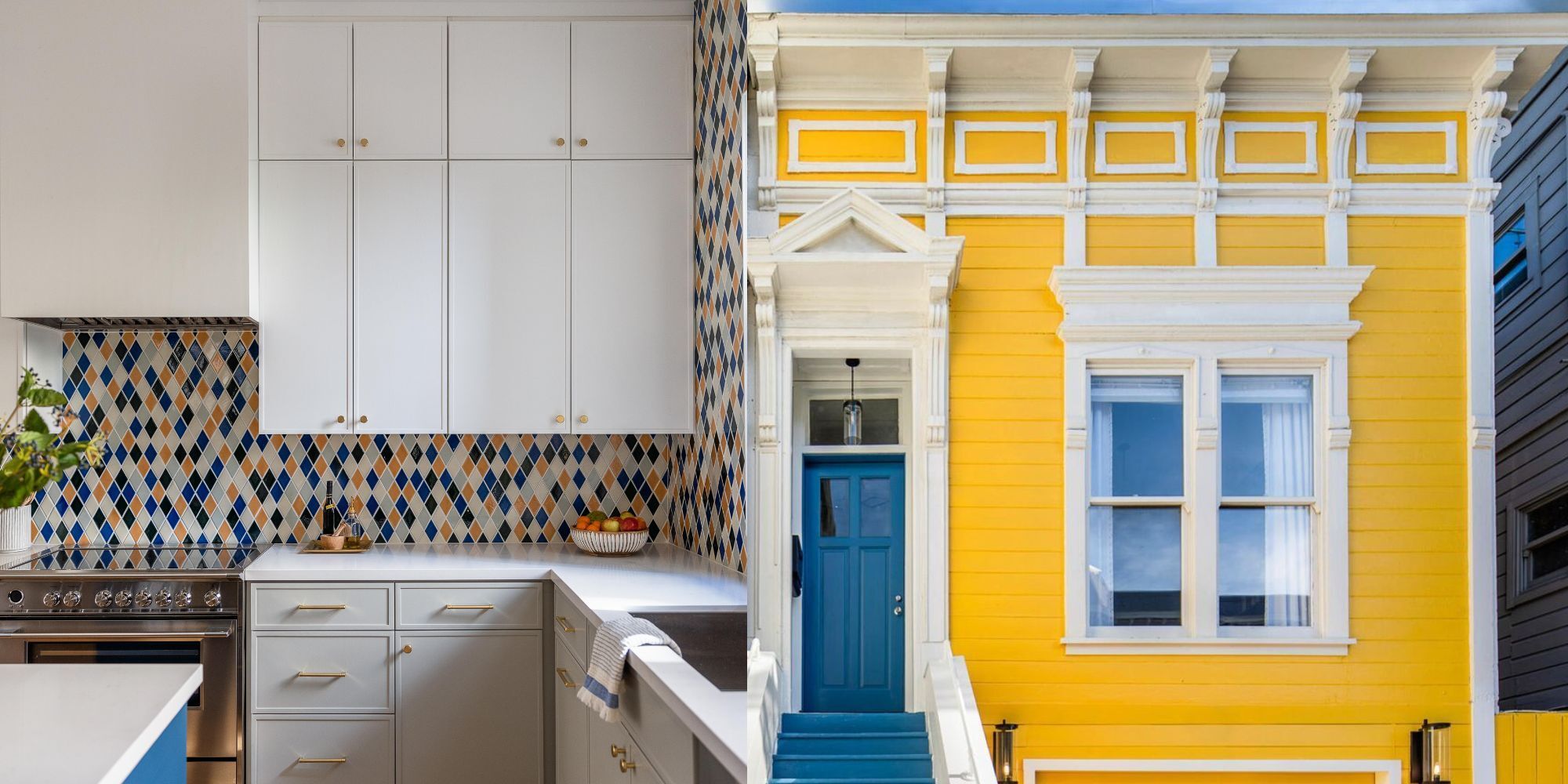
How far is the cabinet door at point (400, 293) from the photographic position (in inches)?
114

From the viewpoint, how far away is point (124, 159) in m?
2.83

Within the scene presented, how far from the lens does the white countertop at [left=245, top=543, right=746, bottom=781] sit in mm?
1994

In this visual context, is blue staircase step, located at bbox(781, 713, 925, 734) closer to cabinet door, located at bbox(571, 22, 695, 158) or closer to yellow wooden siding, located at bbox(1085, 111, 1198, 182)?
yellow wooden siding, located at bbox(1085, 111, 1198, 182)

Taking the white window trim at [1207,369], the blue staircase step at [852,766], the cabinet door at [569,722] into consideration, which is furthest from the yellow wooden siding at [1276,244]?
the cabinet door at [569,722]

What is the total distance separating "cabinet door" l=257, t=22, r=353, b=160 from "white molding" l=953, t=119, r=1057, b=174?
307 centimetres

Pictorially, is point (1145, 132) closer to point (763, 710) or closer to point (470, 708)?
point (763, 710)


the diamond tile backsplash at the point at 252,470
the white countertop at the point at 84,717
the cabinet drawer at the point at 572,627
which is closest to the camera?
the white countertop at the point at 84,717

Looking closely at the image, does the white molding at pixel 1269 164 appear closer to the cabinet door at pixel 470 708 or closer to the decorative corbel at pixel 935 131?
the decorative corbel at pixel 935 131

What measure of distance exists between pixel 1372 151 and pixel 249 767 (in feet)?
9.92

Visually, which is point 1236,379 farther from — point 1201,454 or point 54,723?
point 54,723

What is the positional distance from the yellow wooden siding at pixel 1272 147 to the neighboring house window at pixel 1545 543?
6cm

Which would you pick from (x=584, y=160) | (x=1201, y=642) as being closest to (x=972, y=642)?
(x=1201, y=642)

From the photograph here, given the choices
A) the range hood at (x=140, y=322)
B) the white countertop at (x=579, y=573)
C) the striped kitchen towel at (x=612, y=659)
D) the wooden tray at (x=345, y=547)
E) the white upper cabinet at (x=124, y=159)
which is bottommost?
the striped kitchen towel at (x=612, y=659)

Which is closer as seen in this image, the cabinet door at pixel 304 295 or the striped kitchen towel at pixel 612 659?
the striped kitchen towel at pixel 612 659
